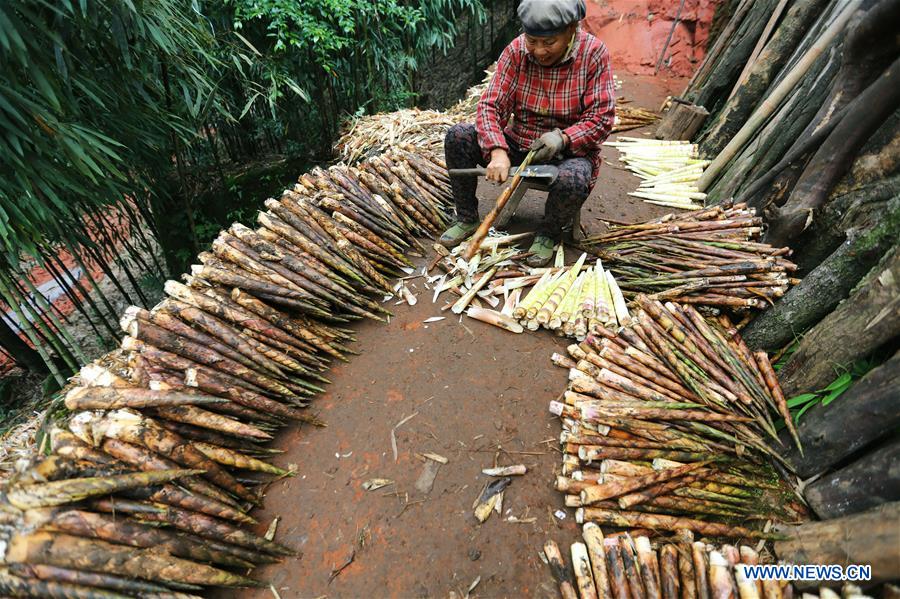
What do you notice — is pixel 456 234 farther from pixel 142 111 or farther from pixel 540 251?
pixel 142 111

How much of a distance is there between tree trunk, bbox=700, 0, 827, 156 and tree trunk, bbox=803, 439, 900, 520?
3981 mm

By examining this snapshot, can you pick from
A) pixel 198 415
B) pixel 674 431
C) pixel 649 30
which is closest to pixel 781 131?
pixel 674 431

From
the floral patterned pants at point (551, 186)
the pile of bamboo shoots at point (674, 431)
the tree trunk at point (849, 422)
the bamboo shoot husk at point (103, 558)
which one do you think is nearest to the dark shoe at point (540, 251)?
the floral patterned pants at point (551, 186)

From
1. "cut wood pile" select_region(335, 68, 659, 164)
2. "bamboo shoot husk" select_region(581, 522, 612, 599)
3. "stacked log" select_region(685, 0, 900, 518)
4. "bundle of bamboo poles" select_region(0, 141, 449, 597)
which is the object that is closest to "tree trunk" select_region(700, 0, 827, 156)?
"stacked log" select_region(685, 0, 900, 518)

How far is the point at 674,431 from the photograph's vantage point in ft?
6.72

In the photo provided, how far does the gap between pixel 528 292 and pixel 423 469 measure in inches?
60.5

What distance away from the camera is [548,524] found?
6.20 feet

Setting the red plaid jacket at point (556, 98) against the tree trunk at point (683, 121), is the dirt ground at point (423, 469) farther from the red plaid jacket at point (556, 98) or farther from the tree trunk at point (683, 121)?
the tree trunk at point (683, 121)

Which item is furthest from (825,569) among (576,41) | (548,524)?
(576,41)

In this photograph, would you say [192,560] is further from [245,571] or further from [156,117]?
[156,117]

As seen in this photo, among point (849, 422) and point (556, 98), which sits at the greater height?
point (556, 98)

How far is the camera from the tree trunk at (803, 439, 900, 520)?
5.05 feet

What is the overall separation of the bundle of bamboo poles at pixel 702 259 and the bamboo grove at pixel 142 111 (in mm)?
3615

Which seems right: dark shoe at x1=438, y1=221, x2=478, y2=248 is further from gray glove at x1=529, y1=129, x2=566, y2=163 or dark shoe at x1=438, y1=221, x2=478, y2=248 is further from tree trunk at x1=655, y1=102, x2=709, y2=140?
tree trunk at x1=655, y1=102, x2=709, y2=140
